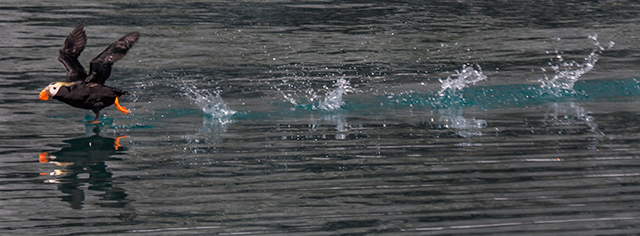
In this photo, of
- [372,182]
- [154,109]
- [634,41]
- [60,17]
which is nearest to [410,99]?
[154,109]

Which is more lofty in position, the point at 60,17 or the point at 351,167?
the point at 60,17

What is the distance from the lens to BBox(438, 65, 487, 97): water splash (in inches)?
406

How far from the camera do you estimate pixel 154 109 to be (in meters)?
9.28

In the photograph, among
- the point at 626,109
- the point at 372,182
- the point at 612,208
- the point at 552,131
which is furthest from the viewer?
the point at 626,109

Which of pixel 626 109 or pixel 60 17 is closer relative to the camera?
pixel 626 109

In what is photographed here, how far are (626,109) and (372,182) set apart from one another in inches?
175

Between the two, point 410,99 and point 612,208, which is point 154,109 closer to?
point 410,99

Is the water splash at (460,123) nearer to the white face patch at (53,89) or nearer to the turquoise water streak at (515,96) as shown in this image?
the turquoise water streak at (515,96)

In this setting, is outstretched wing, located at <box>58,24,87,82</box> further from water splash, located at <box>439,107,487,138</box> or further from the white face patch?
water splash, located at <box>439,107,487,138</box>

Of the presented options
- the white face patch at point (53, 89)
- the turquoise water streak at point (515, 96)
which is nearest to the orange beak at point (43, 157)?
the white face patch at point (53, 89)

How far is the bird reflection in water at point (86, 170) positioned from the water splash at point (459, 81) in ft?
14.4

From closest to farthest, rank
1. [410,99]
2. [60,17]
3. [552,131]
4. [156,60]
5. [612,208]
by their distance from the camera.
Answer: [612,208] → [552,131] → [410,99] → [156,60] → [60,17]

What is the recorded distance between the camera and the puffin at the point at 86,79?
7535 mm

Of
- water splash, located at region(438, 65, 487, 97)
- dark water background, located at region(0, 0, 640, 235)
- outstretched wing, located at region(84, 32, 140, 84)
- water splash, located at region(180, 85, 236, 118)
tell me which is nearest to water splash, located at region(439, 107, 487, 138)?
dark water background, located at region(0, 0, 640, 235)
